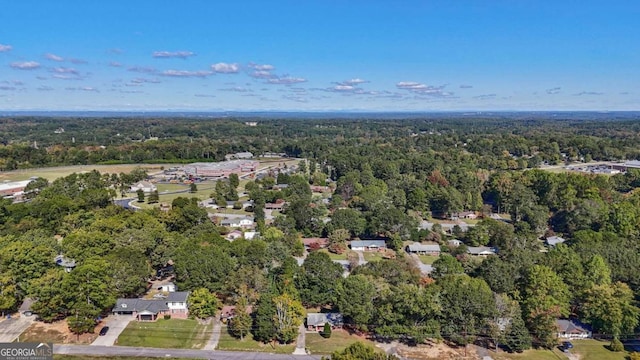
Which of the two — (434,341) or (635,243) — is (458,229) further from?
(434,341)

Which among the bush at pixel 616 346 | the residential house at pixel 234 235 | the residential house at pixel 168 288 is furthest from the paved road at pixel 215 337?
the bush at pixel 616 346

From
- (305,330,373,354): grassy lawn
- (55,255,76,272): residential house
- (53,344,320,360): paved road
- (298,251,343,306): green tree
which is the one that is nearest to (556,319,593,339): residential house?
(305,330,373,354): grassy lawn

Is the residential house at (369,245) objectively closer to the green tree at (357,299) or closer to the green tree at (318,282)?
the green tree at (318,282)

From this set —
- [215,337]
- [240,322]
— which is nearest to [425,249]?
[240,322]

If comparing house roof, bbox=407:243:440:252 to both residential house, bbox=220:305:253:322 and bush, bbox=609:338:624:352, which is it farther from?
residential house, bbox=220:305:253:322

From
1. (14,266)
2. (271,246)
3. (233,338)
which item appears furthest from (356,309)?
(14,266)

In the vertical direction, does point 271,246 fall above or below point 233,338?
above
